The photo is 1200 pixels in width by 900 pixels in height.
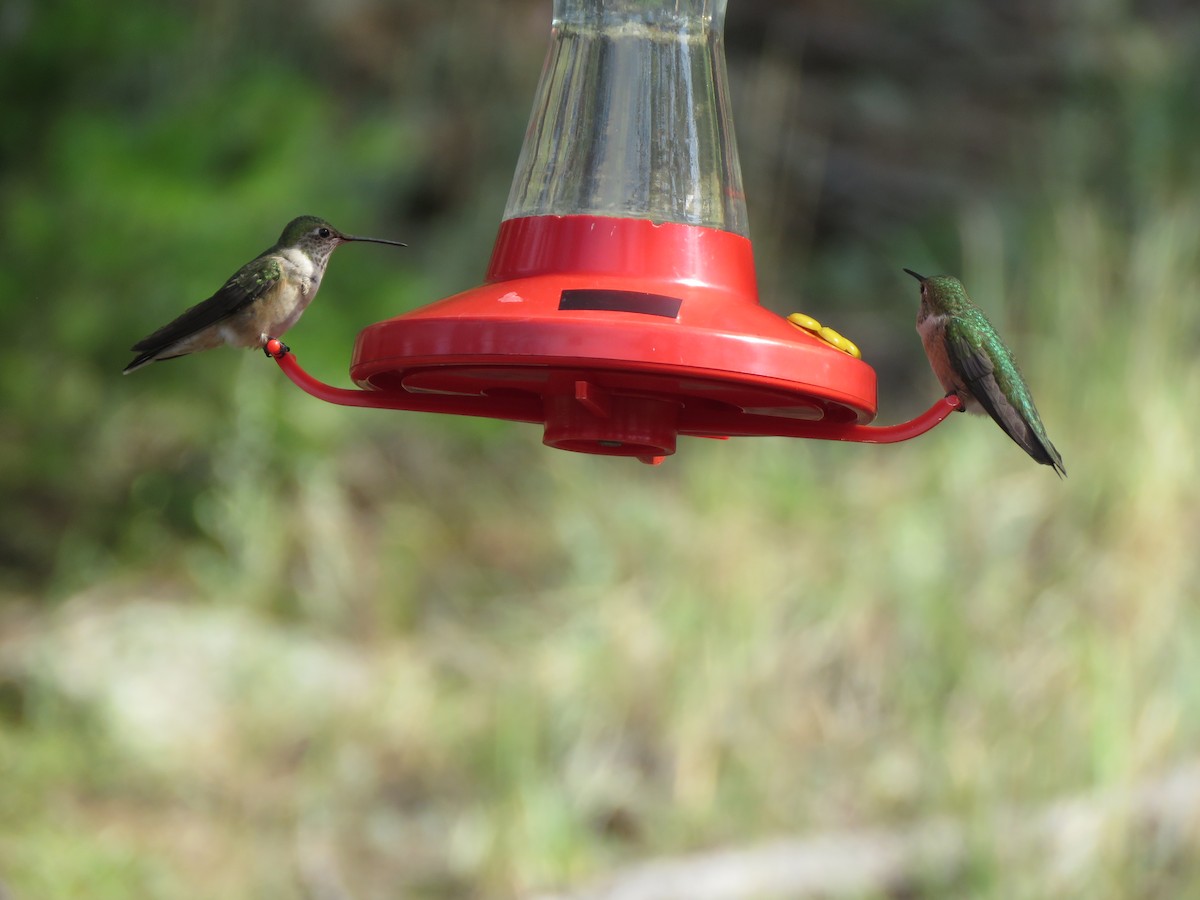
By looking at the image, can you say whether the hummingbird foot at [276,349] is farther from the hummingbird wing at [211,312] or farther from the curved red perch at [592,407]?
the hummingbird wing at [211,312]

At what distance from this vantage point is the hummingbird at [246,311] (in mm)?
2975

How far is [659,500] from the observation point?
7.29m

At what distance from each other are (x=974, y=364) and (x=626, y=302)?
0.74 metres

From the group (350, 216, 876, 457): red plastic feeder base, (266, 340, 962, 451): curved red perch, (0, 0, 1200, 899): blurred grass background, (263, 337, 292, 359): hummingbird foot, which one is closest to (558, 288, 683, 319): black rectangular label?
(350, 216, 876, 457): red plastic feeder base

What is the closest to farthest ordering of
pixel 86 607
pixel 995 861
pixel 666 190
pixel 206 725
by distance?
pixel 666 190 < pixel 995 861 < pixel 206 725 < pixel 86 607

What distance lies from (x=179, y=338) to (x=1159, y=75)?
27.8 ft

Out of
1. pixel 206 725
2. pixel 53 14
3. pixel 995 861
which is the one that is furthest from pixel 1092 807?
pixel 53 14

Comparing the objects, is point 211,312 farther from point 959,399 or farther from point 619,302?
point 959,399

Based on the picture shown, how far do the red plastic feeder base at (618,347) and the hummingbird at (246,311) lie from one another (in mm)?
295

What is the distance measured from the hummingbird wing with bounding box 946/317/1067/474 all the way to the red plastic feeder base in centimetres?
25

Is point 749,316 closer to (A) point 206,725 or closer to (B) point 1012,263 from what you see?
(A) point 206,725

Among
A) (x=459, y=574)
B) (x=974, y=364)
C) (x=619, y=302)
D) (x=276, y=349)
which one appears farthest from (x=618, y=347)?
(x=459, y=574)

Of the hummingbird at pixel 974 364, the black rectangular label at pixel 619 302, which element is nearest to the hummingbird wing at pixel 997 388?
the hummingbird at pixel 974 364

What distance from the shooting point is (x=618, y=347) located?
91.8 inches
